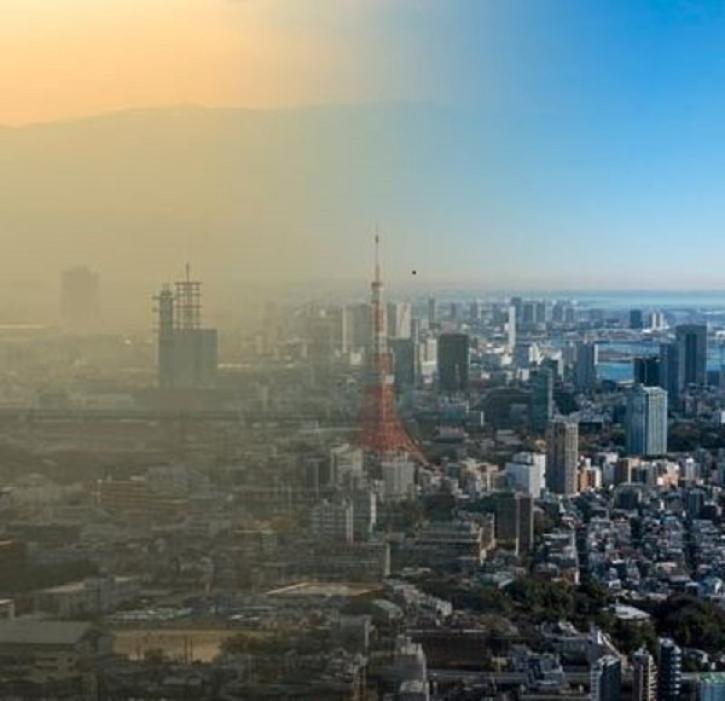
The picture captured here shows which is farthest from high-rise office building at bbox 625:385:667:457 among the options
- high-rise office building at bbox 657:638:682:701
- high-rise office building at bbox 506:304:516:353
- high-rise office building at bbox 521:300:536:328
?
high-rise office building at bbox 657:638:682:701

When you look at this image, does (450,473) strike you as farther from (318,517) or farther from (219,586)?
(219,586)

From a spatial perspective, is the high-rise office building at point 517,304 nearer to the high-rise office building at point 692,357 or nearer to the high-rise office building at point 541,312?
the high-rise office building at point 541,312

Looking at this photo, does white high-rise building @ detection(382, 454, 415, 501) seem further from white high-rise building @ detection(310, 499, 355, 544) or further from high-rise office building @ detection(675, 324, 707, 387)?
high-rise office building @ detection(675, 324, 707, 387)

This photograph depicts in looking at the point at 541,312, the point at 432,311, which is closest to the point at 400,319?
the point at 432,311

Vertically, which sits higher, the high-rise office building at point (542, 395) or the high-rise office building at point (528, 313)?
the high-rise office building at point (528, 313)

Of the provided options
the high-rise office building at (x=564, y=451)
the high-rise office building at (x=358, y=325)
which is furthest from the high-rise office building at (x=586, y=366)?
the high-rise office building at (x=358, y=325)

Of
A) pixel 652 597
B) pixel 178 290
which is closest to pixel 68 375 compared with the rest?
pixel 178 290
